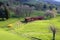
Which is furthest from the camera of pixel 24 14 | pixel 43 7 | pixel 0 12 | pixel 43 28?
pixel 43 7

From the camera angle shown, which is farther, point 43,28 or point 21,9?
point 21,9

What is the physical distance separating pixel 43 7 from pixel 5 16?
4954 cm

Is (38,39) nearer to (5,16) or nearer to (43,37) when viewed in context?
(43,37)

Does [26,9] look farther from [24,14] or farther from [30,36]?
[30,36]

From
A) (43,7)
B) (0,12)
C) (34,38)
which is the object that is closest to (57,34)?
(34,38)

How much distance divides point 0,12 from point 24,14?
39.5ft

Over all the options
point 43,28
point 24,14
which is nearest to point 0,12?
point 24,14

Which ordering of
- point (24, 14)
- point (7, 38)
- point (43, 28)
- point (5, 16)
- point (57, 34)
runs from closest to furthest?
point (7, 38)
point (57, 34)
point (43, 28)
point (5, 16)
point (24, 14)

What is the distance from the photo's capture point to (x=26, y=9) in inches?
3388

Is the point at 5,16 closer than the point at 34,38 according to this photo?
No

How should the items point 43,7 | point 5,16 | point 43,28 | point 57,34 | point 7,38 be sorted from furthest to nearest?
point 43,7 → point 5,16 → point 43,28 → point 57,34 → point 7,38

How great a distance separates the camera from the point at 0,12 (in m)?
78.0

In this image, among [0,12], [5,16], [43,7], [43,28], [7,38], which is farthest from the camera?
[43,7]

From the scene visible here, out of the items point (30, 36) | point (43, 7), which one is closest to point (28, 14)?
point (43, 7)
